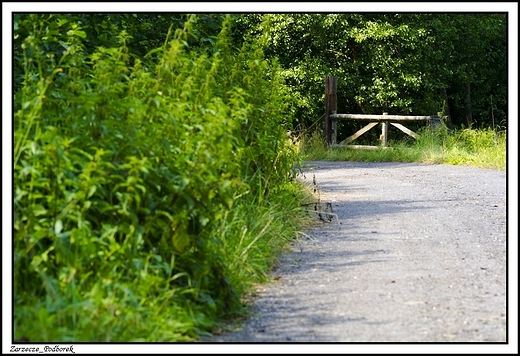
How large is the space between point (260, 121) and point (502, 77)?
82.3ft

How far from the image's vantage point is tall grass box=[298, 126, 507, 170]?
66.9 feet

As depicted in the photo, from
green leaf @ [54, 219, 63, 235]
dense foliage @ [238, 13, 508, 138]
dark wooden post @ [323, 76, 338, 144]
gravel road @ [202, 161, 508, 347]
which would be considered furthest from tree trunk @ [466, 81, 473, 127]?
green leaf @ [54, 219, 63, 235]

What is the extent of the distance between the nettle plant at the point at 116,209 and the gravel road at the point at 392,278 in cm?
42

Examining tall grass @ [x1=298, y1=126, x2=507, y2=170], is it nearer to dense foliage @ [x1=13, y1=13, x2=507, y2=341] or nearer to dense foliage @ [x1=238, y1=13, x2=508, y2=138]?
dense foliage @ [x1=238, y1=13, x2=508, y2=138]

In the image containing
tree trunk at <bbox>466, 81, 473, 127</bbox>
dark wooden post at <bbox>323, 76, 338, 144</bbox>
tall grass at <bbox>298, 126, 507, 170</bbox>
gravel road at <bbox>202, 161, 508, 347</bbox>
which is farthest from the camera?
tree trunk at <bbox>466, 81, 473, 127</bbox>

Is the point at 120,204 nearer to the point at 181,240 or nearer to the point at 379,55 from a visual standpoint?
the point at 181,240

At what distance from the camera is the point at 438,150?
73.3 ft

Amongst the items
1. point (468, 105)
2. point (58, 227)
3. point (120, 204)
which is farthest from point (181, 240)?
point (468, 105)

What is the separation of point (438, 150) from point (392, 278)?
1538 centimetres

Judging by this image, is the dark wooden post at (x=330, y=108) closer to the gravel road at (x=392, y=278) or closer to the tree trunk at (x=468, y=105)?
the tree trunk at (x=468, y=105)

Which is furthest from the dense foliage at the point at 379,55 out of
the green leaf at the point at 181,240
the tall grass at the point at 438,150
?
the green leaf at the point at 181,240

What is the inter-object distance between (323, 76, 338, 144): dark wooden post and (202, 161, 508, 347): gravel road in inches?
546

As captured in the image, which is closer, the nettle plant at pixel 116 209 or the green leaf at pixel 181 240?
the nettle plant at pixel 116 209

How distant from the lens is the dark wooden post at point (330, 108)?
27.0 m
